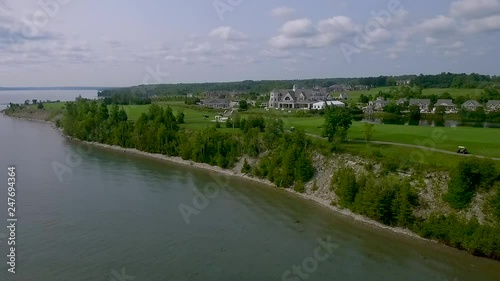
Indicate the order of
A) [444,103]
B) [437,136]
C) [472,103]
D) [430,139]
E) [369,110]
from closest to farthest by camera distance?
[430,139] < [437,136] < [369,110] < [472,103] < [444,103]

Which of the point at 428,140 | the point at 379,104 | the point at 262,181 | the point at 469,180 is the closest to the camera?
the point at 469,180

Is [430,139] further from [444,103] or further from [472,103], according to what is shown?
[444,103]

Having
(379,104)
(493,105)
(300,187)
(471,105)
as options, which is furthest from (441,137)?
(471,105)

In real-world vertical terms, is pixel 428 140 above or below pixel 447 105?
below

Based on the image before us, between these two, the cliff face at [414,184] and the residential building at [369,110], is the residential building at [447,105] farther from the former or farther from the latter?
the cliff face at [414,184]

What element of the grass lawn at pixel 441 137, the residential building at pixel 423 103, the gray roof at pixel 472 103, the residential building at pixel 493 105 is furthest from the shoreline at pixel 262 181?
the gray roof at pixel 472 103

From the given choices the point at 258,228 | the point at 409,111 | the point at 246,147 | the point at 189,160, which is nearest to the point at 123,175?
the point at 189,160

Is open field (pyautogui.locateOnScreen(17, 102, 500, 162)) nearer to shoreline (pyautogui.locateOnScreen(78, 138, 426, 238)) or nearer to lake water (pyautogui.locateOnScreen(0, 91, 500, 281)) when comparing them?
shoreline (pyautogui.locateOnScreen(78, 138, 426, 238))

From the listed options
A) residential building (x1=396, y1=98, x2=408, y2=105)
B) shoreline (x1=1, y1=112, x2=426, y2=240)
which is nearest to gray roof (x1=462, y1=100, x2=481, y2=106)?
residential building (x1=396, y1=98, x2=408, y2=105)
